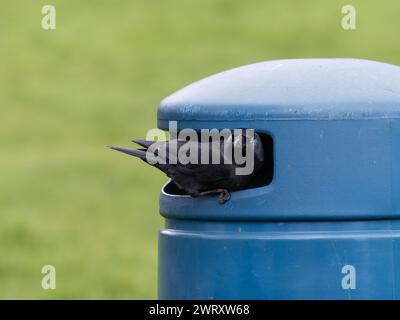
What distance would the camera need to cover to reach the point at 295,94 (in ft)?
13.4

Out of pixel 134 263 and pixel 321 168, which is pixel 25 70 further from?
pixel 321 168

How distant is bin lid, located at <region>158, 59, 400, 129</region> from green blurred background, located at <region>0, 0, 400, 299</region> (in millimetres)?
4402

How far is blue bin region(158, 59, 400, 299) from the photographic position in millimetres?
3996

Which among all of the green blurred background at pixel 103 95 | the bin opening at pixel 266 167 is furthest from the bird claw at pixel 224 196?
the green blurred background at pixel 103 95

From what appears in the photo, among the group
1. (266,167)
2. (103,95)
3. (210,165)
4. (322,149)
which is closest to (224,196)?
(210,165)

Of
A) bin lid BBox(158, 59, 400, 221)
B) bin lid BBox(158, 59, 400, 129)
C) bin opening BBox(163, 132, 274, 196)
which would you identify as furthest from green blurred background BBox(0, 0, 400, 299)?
bin lid BBox(158, 59, 400, 221)

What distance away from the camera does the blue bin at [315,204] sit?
13.1 feet

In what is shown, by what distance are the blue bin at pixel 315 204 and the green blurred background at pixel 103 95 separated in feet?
14.7

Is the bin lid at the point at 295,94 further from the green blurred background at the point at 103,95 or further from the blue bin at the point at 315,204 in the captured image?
the green blurred background at the point at 103,95

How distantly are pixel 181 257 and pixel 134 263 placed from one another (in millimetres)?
4824

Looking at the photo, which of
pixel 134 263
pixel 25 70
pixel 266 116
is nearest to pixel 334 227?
pixel 266 116

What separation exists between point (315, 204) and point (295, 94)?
0.40 m

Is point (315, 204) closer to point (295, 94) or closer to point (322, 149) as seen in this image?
point (322, 149)

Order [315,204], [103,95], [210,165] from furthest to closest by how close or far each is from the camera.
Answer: [103,95], [210,165], [315,204]
